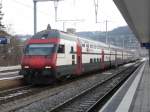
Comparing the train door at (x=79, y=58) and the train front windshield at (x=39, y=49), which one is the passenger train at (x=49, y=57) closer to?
the train front windshield at (x=39, y=49)

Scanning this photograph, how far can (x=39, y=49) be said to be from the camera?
22891 mm

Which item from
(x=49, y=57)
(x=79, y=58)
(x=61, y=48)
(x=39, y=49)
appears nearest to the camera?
(x=49, y=57)

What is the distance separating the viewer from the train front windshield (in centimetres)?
2241

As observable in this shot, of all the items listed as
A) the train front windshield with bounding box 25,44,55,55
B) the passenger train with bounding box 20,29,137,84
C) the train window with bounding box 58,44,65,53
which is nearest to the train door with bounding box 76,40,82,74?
the passenger train with bounding box 20,29,137,84

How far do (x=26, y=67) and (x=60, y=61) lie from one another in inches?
76.2

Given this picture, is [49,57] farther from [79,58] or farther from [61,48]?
[79,58]

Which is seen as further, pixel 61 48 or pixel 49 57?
pixel 61 48

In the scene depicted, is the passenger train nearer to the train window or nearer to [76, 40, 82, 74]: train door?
the train window

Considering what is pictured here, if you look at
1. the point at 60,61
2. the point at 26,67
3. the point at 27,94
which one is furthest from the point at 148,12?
the point at 27,94

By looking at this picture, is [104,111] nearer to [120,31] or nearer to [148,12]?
[148,12]

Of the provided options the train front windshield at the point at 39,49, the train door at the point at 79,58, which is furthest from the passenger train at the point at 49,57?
the train door at the point at 79,58

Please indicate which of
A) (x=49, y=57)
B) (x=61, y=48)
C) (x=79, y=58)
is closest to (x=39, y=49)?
(x=49, y=57)

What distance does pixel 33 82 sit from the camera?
22.5 meters

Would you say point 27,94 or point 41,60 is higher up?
point 41,60
